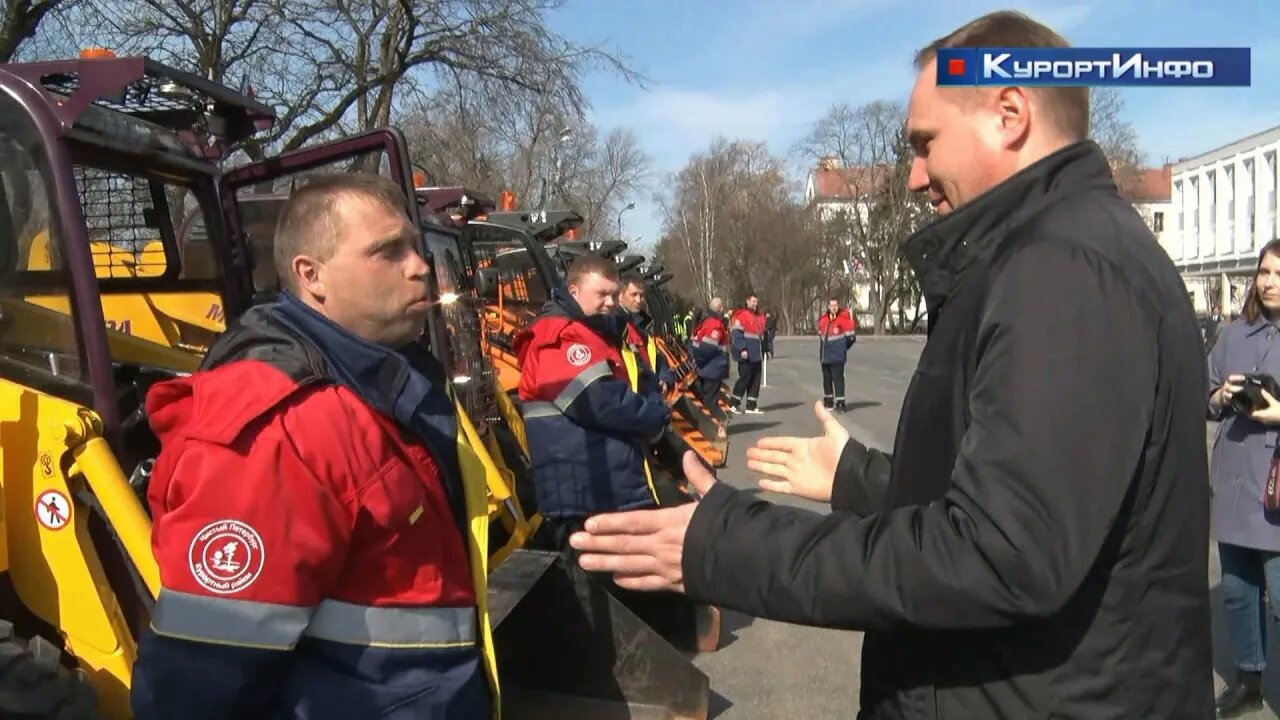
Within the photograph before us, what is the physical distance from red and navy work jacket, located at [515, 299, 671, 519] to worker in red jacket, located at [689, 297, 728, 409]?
9.47 m

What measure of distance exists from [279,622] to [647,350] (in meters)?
8.63

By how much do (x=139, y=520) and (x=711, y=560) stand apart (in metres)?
1.95

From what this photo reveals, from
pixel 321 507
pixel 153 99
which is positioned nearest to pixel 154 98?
pixel 153 99

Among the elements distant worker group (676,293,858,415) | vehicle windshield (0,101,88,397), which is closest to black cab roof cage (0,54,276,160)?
vehicle windshield (0,101,88,397)

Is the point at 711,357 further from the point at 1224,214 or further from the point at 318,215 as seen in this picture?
the point at 1224,214

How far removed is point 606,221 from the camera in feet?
177

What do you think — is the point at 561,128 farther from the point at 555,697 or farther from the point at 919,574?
the point at 919,574

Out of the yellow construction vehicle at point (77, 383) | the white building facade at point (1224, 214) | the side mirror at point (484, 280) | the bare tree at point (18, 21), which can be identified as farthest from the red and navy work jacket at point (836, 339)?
the white building facade at point (1224, 214)

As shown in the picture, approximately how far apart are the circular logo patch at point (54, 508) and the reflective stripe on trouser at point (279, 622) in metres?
1.15

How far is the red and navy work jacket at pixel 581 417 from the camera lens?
15.5ft

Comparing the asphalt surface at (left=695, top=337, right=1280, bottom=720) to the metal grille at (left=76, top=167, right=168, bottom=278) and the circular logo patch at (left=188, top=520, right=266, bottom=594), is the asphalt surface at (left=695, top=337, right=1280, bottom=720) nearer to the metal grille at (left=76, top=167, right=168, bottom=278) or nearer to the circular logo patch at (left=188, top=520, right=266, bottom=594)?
the circular logo patch at (left=188, top=520, right=266, bottom=594)

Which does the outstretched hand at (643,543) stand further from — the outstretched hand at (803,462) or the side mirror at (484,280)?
the side mirror at (484,280)

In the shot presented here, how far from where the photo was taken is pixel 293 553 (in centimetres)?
180

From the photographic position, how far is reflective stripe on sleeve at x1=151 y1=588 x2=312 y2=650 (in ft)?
5.85
